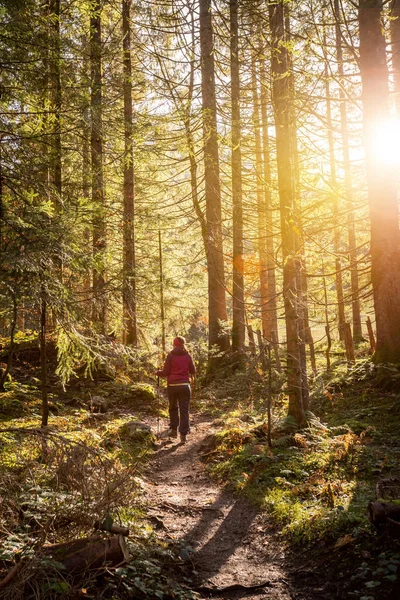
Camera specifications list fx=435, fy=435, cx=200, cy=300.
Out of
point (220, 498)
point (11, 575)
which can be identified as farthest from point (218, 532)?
point (11, 575)

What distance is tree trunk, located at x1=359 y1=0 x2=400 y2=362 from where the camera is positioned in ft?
32.1

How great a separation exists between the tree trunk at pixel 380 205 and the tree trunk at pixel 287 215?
9.10 feet

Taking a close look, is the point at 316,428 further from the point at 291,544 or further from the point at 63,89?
the point at 63,89

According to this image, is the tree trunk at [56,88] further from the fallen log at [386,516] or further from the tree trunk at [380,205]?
the tree trunk at [380,205]

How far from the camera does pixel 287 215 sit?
811 cm

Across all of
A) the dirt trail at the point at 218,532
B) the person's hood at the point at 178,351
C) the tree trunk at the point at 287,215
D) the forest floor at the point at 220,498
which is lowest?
A: the dirt trail at the point at 218,532

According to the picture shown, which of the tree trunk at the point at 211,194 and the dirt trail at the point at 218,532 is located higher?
the tree trunk at the point at 211,194

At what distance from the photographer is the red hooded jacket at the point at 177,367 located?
9969 millimetres

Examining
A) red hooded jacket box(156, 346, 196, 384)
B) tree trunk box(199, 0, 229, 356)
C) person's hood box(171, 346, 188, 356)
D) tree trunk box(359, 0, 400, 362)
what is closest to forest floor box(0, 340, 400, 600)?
tree trunk box(359, 0, 400, 362)

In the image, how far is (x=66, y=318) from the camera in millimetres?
7367

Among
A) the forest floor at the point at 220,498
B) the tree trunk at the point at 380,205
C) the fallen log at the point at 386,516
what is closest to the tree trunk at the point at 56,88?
the forest floor at the point at 220,498

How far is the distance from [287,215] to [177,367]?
424 centimetres

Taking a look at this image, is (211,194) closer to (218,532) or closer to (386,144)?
(386,144)

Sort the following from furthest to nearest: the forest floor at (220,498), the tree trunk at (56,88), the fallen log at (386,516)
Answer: the tree trunk at (56,88), the fallen log at (386,516), the forest floor at (220,498)
